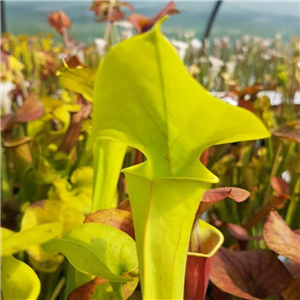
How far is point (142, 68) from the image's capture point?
0.61 ft

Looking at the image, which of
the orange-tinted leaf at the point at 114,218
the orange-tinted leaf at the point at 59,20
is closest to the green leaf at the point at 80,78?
the orange-tinted leaf at the point at 114,218

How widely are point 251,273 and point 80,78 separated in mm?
239

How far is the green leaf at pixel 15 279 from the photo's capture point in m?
0.27

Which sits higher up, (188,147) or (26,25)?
(188,147)

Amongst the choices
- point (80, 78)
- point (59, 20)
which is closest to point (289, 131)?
point (80, 78)

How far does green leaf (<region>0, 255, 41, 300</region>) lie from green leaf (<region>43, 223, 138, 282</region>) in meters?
0.03

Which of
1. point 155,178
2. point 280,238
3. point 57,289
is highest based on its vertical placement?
point 155,178

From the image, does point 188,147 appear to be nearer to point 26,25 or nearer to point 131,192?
point 131,192

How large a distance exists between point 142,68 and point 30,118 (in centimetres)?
45

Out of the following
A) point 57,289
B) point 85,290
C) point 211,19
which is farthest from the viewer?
point 211,19

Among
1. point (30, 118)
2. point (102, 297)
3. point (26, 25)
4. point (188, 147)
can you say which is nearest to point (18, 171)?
point (30, 118)

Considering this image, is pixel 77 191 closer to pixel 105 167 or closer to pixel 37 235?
pixel 105 167

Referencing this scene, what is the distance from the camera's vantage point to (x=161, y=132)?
217 mm

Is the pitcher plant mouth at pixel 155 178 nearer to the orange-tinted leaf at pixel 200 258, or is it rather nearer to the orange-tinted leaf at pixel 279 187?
the orange-tinted leaf at pixel 200 258
